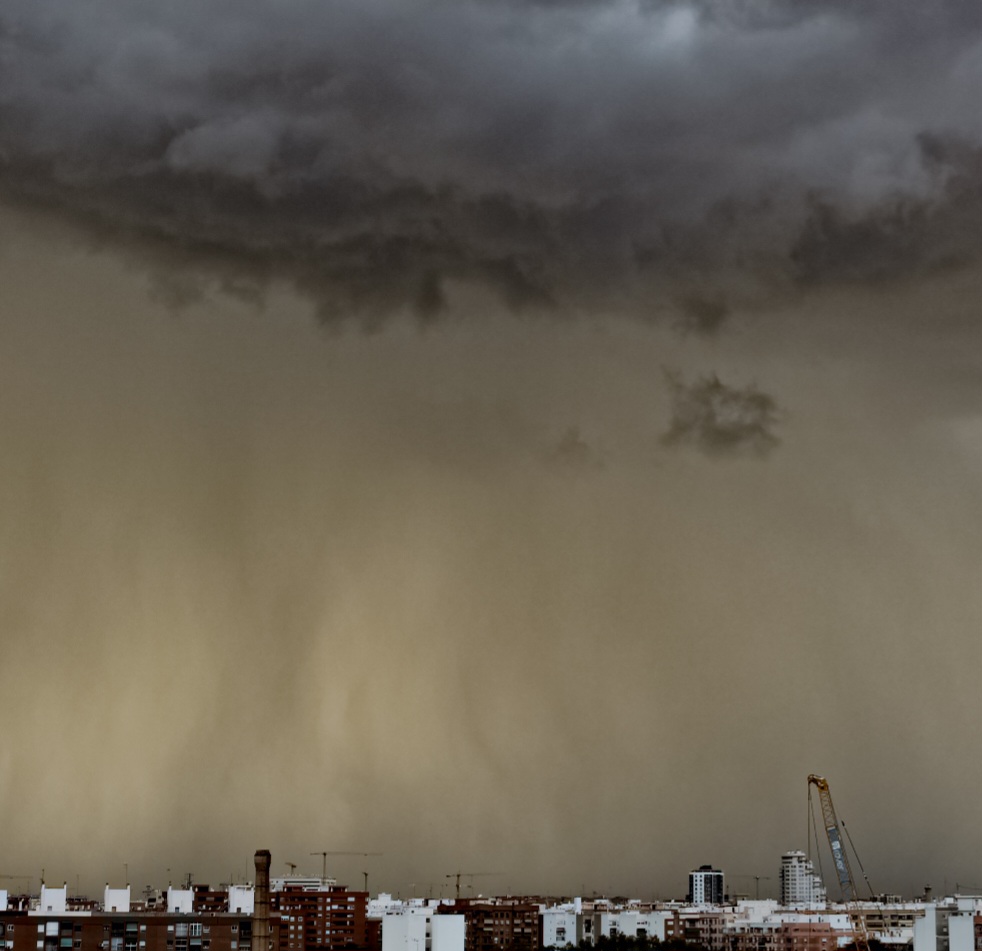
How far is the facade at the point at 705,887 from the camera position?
363ft

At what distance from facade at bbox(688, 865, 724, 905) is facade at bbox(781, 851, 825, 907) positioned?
4217mm

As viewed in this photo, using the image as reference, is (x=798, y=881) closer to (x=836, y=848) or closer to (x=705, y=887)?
(x=705, y=887)

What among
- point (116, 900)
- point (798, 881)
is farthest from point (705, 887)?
point (116, 900)

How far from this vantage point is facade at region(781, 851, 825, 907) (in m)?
111

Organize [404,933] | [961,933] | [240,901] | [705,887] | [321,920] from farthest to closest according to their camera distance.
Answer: [705,887], [321,920], [240,901], [404,933], [961,933]

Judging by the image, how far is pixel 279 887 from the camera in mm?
71750

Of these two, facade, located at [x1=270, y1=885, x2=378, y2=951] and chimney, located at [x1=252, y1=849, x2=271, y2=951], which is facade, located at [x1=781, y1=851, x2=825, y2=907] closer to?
facade, located at [x1=270, y1=885, x2=378, y2=951]

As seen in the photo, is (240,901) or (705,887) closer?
(240,901)

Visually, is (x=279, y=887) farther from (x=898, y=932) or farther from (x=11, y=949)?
(x=11, y=949)

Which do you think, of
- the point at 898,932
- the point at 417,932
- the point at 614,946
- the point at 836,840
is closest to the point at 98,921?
the point at 417,932

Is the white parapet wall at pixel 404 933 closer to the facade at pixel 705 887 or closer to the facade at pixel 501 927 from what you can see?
the facade at pixel 501 927

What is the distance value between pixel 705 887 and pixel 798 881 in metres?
7.32

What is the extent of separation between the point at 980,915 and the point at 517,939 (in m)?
16.3

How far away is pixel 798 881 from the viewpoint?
114625 millimetres
